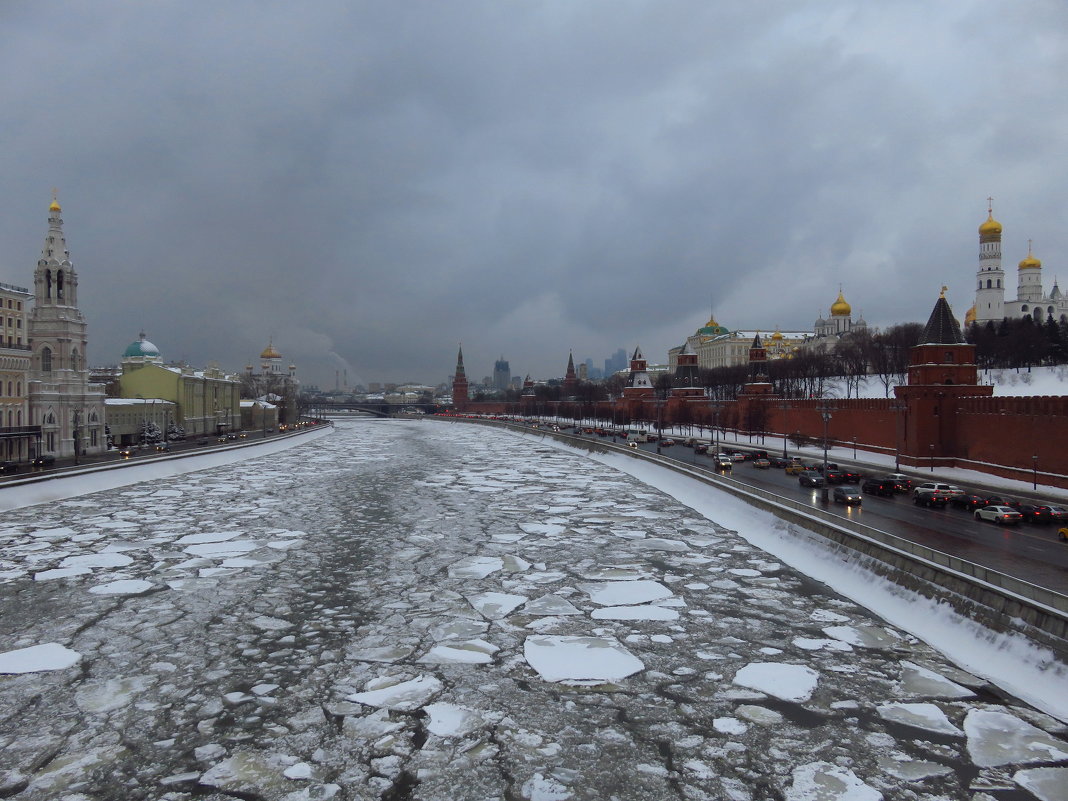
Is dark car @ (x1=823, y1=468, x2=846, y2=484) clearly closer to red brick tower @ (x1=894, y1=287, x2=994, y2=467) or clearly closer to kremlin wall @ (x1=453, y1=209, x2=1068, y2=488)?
kremlin wall @ (x1=453, y1=209, x2=1068, y2=488)

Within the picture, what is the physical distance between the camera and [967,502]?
2142cm

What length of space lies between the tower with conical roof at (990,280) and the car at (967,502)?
75.1 m

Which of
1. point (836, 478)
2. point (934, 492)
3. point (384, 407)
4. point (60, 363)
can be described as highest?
point (60, 363)

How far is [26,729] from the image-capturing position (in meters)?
7.74

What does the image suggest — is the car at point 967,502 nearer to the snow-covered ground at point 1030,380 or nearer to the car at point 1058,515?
the car at point 1058,515

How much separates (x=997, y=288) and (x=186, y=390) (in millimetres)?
91744

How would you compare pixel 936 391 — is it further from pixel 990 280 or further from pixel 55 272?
pixel 990 280

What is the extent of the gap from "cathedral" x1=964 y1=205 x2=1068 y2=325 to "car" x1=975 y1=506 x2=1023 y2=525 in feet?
247

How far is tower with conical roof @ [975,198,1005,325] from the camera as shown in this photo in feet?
275

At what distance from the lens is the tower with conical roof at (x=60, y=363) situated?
3681 centimetres

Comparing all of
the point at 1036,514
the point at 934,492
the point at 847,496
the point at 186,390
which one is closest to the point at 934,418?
the point at 934,492

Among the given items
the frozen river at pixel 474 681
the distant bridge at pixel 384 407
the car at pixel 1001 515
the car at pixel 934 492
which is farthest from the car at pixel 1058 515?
the distant bridge at pixel 384 407

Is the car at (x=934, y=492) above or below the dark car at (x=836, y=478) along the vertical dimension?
above

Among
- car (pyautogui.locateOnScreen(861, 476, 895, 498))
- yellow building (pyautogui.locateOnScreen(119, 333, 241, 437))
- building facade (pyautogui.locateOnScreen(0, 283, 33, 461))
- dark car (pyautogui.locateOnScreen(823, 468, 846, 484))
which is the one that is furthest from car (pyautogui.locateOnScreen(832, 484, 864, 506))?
yellow building (pyautogui.locateOnScreen(119, 333, 241, 437))
